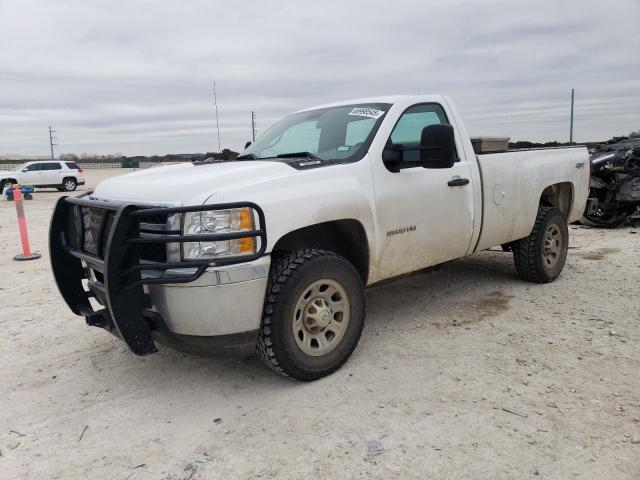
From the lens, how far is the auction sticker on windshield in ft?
13.6

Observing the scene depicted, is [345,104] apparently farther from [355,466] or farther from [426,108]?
[355,466]

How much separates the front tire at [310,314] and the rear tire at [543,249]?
2.65 meters

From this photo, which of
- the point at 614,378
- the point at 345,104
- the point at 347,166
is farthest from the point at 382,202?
the point at 614,378

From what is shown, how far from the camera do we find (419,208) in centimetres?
411

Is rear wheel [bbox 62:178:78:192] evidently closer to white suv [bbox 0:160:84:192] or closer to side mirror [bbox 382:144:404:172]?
white suv [bbox 0:160:84:192]

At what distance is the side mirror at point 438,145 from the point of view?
12.2 feet

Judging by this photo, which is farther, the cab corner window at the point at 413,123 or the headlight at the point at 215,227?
the cab corner window at the point at 413,123

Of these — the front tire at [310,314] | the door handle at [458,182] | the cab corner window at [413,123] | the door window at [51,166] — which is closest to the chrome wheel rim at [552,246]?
the door handle at [458,182]

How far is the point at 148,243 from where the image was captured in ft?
10.1

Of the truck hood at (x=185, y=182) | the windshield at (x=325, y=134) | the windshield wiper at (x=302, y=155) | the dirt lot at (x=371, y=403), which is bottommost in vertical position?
the dirt lot at (x=371, y=403)

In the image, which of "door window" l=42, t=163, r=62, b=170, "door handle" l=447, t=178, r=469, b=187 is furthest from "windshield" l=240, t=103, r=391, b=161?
"door window" l=42, t=163, r=62, b=170

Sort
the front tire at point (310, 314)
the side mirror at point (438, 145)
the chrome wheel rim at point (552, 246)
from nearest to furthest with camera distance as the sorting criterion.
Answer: the front tire at point (310, 314) < the side mirror at point (438, 145) < the chrome wheel rim at point (552, 246)

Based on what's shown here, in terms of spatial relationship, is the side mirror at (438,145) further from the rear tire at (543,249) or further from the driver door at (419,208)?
the rear tire at (543,249)

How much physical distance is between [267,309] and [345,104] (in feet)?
7.17
